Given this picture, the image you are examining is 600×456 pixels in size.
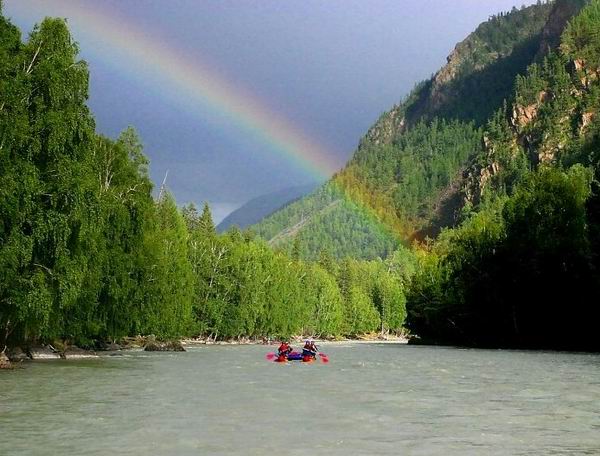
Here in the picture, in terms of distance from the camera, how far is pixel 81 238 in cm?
4041

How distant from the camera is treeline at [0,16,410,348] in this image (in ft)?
124

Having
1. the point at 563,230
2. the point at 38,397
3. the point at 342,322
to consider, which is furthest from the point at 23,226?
the point at 342,322

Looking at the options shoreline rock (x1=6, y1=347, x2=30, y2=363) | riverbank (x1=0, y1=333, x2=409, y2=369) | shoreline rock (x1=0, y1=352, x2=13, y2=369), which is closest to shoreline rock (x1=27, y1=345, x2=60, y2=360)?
riverbank (x1=0, y1=333, x2=409, y2=369)

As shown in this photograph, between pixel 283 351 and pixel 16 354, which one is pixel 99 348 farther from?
pixel 283 351

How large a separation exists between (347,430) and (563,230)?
66627mm

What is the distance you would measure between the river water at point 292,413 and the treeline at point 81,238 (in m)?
5.55

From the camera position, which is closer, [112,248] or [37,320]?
[37,320]

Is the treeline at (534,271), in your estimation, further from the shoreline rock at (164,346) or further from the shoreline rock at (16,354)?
the shoreline rock at (16,354)

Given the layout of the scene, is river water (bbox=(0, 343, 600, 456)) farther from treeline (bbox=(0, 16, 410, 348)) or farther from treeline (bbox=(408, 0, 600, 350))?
treeline (bbox=(408, 0, 600, 350))

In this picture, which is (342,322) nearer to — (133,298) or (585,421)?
(133,298)

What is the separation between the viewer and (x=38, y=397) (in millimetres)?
29078

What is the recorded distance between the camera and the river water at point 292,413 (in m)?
19.5

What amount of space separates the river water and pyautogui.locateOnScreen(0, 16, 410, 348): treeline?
5.55 meters

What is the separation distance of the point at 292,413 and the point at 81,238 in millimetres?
18980
